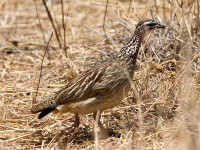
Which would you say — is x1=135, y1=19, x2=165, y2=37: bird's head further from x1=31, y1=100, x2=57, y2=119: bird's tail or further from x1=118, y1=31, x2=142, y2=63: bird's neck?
x1=31, y1=100, x2=57, y2=119: bird's tail

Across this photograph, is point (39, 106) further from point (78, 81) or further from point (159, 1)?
point (159, 1)

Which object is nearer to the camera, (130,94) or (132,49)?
(132,49)

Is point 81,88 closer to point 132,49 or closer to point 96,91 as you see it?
point 96,91

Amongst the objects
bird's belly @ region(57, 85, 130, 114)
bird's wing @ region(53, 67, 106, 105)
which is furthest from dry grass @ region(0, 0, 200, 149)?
bird's wing @ region(53, 67, 106, 105)

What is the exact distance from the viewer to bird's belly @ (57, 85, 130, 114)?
6.71 meters

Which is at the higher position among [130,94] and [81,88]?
[81,88]

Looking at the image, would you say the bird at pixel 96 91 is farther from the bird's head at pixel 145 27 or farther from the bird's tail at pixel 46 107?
the bird's head at pixel 145 27

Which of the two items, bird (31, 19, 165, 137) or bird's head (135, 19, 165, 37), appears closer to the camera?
bird (31, 19, 165, 137)

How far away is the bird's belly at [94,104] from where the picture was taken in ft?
22.0

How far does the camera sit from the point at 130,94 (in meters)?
7.61

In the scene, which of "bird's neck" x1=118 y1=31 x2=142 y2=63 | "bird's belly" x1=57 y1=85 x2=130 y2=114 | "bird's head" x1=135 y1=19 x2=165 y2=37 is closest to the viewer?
"bird's belly" x1=57 y1=85 x2=130 y2=114

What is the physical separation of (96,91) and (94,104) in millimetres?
127

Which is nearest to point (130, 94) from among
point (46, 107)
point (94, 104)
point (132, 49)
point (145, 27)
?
point (132, 49)

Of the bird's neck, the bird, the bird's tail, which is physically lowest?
the bird's tail
